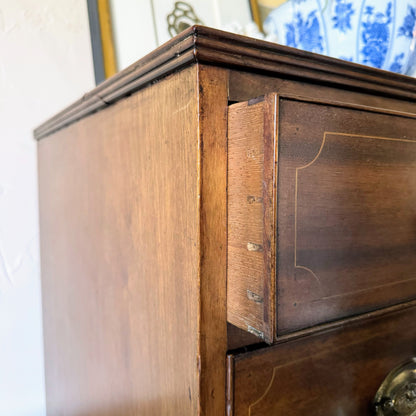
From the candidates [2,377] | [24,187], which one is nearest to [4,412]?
[2,377]

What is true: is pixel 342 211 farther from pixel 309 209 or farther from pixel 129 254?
pixel 129 254

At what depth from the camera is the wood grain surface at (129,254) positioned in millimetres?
388

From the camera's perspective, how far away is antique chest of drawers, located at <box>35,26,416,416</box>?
36 centimetres

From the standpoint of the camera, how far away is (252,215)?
36 centimetres

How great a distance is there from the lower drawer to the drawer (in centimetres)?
4

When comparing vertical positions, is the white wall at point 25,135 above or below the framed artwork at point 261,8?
below

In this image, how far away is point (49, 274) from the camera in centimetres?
83

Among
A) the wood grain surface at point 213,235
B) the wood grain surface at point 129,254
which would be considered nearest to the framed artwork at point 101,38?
the wood grain surface at point 129,254

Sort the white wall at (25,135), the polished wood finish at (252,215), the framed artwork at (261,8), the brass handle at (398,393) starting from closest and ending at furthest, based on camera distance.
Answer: the polished wood finish at (252,215) → the brass handle at (398,393) → the white wall at (25,135) → the framed artwork at (261,8)

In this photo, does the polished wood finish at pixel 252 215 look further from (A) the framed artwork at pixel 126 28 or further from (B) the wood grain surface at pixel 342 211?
(A) the framed artwork at pixel 126 28

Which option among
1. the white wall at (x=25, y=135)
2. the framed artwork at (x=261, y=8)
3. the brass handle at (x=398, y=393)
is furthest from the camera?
the framed artwork at (x=261, y=8)

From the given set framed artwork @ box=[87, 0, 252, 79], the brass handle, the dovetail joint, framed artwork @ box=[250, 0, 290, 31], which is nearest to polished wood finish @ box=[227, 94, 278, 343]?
the dovetail joint

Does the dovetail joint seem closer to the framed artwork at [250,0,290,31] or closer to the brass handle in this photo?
the brass handle

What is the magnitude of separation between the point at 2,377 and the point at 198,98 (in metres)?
0.87
